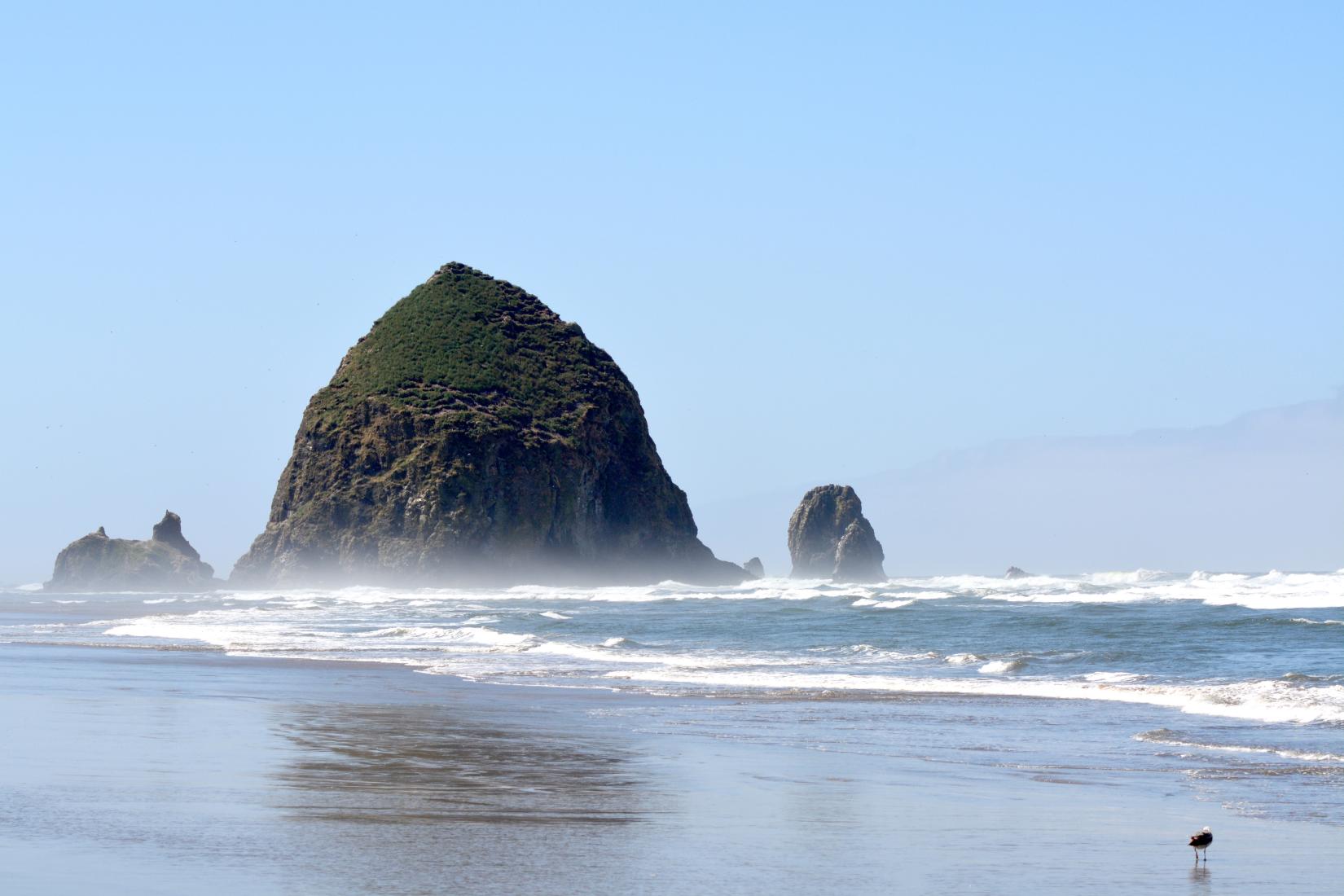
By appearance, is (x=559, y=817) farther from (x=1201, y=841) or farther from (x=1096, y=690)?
(x=1096, y=690)

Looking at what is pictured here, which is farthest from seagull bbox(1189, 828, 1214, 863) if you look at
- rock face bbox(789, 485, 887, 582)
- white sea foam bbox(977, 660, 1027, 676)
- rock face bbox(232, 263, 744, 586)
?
rock face bbox(789, 485, 887, 582)

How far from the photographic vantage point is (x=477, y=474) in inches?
3632

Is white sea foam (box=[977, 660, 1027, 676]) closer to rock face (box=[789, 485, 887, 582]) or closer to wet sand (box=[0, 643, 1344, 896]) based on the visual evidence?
wet sand (box=[0, 643, 1344, 896])

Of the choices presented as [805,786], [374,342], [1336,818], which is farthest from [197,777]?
[374,342]

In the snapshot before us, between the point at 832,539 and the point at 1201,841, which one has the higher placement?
the point at 832,539

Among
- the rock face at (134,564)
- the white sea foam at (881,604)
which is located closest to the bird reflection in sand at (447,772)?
the white sea foam at (881,604)

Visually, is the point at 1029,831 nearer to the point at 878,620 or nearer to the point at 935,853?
the point at 935,853

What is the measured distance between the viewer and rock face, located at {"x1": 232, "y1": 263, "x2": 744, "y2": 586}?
297ft

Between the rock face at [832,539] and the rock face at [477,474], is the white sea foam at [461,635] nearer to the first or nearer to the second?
the rock face at [477,474]

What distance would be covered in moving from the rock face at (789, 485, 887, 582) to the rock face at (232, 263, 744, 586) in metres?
15.2

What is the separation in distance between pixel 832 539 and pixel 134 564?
170 ft

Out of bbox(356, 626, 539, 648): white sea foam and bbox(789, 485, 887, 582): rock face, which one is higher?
bbox(789, 485, 887, 582): rock face

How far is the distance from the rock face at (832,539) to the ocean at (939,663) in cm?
5287

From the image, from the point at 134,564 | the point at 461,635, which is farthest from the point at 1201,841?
the point at 134,564
